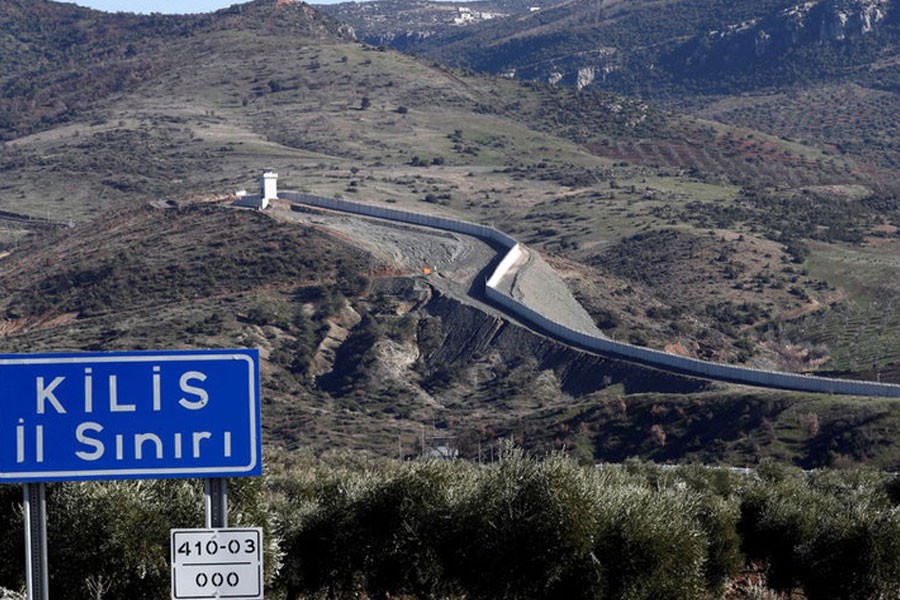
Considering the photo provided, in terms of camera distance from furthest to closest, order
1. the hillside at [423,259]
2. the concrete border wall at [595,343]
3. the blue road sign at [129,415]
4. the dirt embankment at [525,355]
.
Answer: the hillside at [423,259] → the dirt embankment at [525,355] → the concrete border wall at [595,343] → the blue road sign at [129,415]

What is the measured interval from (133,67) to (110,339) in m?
94.2

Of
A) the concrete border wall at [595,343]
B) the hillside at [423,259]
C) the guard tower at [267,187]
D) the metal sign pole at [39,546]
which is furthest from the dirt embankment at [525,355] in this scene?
the metal sign pole at [39,546]

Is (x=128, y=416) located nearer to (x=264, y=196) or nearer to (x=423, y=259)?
(x=423, y=259)

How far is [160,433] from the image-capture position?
9.48 metres

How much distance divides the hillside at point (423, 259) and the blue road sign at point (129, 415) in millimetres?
43076

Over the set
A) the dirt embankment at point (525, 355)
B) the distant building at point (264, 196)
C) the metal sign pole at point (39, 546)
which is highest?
the metal sign pole at point (39, 546)

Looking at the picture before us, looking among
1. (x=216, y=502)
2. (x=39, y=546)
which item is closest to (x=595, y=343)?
(x=216, y=502)

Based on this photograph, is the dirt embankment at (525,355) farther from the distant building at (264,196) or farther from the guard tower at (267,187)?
the guard tower at (267,187)

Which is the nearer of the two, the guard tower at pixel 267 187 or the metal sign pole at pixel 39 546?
the metal sign pole at pixel 39 546

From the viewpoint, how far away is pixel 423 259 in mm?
85750

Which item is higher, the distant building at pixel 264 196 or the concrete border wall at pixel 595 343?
the distant building at pixel 264 196

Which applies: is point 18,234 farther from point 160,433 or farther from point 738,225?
point 160,433

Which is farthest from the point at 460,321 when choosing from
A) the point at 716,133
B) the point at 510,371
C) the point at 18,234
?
the point at 716,133

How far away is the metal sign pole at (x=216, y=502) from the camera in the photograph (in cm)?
959
